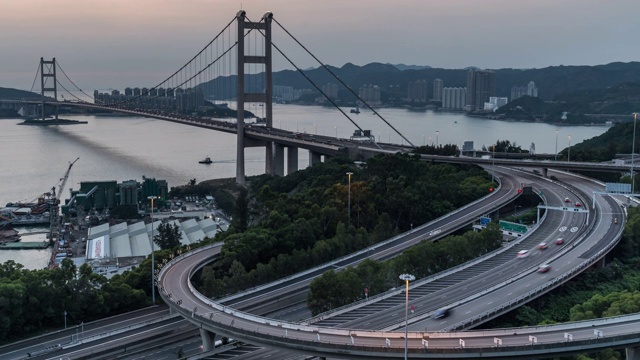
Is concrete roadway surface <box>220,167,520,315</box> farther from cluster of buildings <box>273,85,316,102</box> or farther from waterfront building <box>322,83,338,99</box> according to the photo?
cluster of buildings <box>273,85,316,102</box>

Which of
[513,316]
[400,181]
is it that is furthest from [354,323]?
[400,181]

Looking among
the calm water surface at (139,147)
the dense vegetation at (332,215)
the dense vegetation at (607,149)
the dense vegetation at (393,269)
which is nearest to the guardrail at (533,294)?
the dense vegetation at (393,269)

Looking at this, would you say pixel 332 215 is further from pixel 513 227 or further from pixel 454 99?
pixel 454 99

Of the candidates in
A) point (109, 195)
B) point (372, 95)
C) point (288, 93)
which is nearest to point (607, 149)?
point (109, 195)

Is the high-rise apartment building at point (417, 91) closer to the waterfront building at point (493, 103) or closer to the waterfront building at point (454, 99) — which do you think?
the waterfront building at point (454, 99)

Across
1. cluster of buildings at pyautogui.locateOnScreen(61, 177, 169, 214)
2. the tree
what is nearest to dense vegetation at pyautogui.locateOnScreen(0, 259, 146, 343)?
the tree

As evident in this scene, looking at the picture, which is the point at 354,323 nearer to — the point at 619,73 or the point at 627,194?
the point at 627,194

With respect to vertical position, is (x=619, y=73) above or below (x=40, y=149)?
above
